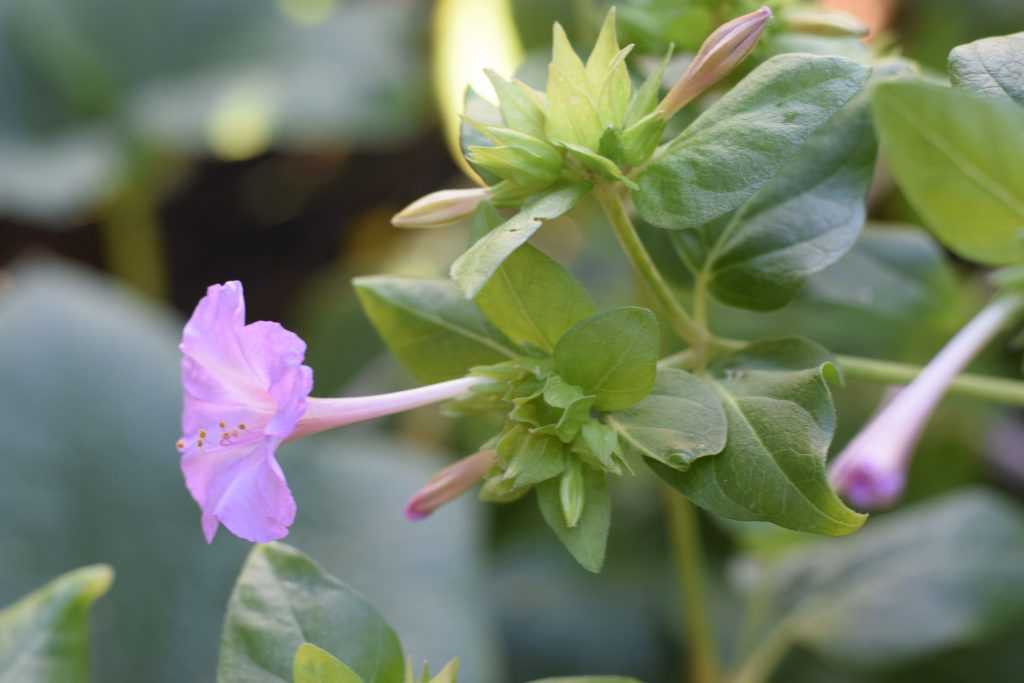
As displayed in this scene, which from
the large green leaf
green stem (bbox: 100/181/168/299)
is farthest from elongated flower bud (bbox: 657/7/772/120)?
green stem (bbox: 100/181/168/299)

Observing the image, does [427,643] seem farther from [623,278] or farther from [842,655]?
[623,278]

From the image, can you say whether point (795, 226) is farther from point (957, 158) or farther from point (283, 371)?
point (283, 371)

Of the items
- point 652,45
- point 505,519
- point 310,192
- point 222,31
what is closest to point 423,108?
point 310,192

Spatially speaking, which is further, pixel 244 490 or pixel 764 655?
pixel 764 655

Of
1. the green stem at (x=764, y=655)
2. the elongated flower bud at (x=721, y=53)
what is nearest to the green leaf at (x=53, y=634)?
the elongated flower bud at (x=721, y=53)

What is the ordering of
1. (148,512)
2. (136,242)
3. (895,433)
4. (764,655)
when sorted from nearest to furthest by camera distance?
(895,433) < (764,655) < (148,512) < (136,242)

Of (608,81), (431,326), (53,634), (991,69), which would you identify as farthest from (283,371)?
(991,69)
